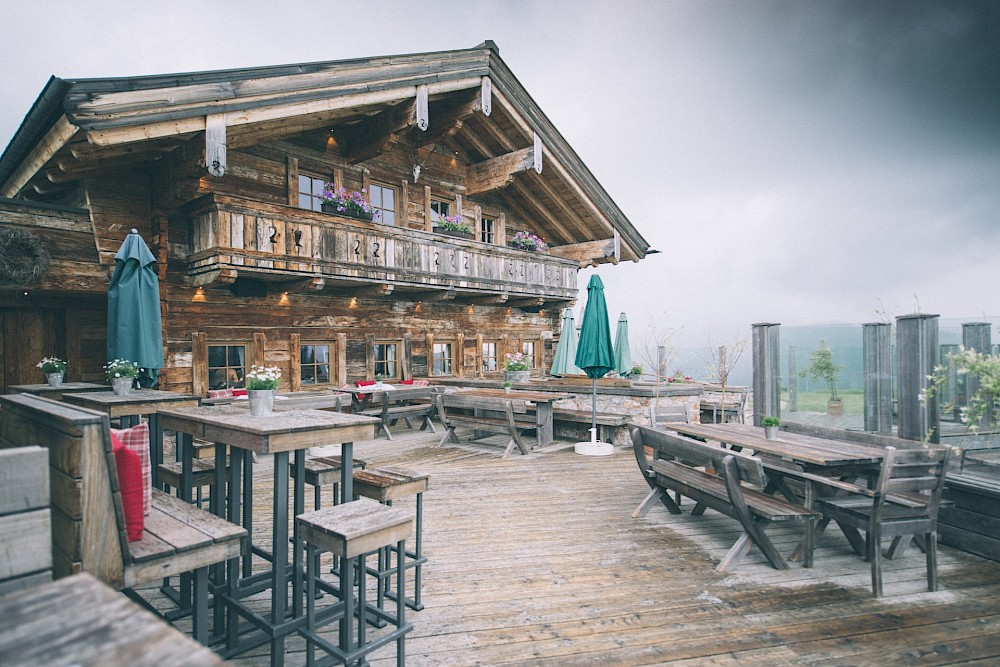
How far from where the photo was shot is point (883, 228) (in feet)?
117

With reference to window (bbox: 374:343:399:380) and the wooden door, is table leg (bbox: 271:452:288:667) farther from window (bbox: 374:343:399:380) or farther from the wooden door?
window (bbox: 374:343:399:380)

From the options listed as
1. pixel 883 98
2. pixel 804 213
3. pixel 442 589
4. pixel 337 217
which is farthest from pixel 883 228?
pixel 442 589

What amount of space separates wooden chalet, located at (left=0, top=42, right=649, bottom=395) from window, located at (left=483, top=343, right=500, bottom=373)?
431 mm

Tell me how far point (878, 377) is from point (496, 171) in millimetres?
9372

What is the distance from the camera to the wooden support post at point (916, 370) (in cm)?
502

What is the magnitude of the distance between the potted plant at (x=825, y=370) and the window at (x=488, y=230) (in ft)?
28.7

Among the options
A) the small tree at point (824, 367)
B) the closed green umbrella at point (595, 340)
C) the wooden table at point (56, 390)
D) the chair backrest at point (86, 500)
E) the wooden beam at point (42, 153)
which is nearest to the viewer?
the chair backrest at point (86, 500)

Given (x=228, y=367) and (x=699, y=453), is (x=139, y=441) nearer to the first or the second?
(x=699, y=453)

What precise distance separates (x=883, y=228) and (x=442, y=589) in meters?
42.8

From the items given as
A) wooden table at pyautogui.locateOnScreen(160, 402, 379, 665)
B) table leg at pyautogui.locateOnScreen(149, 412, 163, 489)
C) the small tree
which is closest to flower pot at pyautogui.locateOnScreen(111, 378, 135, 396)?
table leg at pyautogui.locateOnScreen(149, 412, 163, 489)

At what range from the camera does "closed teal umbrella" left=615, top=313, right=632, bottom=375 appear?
40.8 feet

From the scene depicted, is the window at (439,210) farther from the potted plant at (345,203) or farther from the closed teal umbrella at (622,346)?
the closed teal umbrella at (622,346)

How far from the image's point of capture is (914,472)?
3.61m

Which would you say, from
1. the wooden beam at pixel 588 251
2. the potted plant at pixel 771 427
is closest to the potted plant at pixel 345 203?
the wooden beam at pixel 588 251
